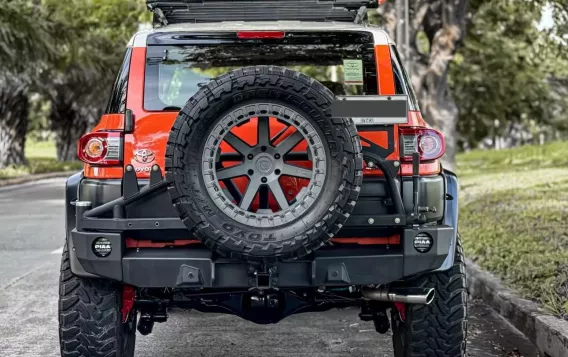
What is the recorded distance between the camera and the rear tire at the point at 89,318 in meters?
4.84

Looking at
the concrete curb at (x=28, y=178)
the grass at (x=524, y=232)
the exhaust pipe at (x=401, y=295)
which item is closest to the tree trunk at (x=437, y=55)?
the grass at (x=524, y=232)

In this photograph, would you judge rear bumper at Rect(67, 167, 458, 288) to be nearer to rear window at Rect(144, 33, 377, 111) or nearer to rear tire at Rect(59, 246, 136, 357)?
rear tire at Rect(59, 246, 136, 357)

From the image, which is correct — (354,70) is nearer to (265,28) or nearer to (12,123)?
(265,28)

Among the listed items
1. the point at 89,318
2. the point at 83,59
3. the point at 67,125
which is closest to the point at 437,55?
the point at 83,59

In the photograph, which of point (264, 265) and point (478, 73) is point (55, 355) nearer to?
point (264, 265)

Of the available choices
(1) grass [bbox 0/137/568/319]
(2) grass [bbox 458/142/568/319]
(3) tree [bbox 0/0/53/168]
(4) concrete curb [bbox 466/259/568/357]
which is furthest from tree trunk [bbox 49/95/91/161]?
(4) concrete curb [bbox 466/259/568/357]

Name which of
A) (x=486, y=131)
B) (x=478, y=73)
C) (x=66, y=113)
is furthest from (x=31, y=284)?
(x=486, y=131)

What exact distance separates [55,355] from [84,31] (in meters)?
23.6

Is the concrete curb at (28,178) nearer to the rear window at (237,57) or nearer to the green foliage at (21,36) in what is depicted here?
the green foliage at (21,36)

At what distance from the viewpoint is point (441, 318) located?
4.96 meters

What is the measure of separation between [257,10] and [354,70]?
1524 millimetres

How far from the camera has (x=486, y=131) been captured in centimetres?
4847

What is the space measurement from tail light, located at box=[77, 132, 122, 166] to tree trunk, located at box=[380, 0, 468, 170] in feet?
53.3

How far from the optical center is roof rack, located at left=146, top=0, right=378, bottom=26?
6367 mm
